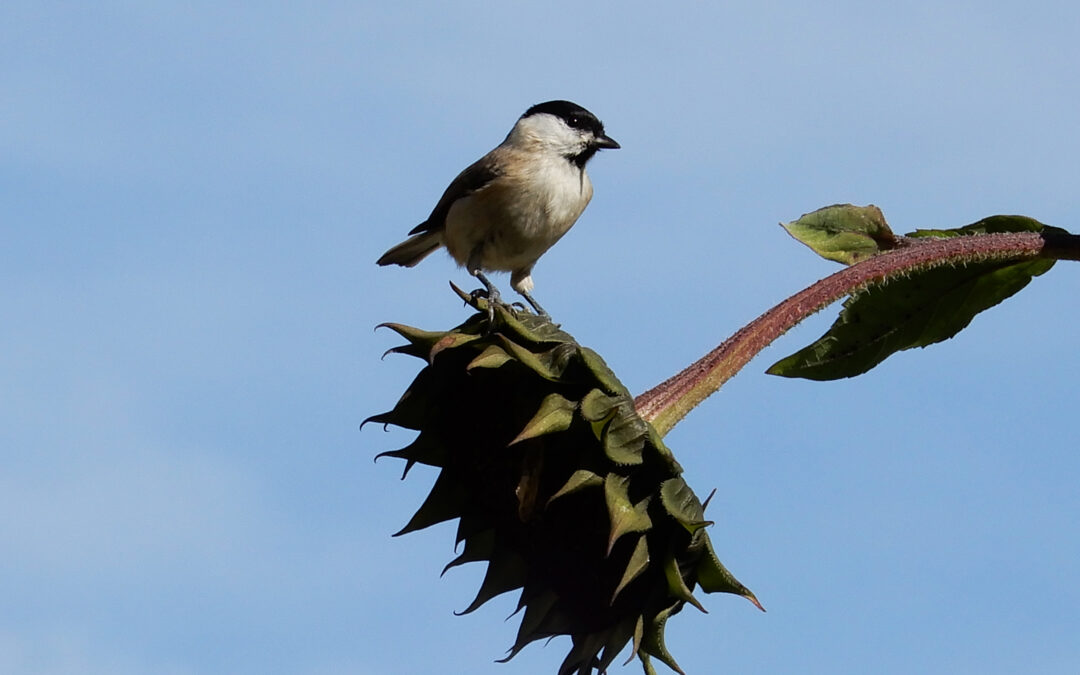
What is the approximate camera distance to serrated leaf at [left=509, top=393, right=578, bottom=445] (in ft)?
10.8

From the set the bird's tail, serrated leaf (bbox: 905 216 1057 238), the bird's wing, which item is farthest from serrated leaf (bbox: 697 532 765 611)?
the bird's tail

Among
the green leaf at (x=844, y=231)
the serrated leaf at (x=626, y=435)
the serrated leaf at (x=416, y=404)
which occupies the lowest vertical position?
the serrated leaf at (x=626, y=435)

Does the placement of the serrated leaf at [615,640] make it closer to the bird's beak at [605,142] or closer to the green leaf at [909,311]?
the green leaf at [909,311]

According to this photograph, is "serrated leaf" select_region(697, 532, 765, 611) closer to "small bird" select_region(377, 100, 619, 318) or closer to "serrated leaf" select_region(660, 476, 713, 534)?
"serrated leaf" select_region(660, 476, 713, 534)

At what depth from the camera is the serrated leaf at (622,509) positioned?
3.29 metres

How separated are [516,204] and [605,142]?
133cm

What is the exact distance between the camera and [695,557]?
347cm

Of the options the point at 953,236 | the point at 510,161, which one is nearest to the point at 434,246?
the point at 510,161

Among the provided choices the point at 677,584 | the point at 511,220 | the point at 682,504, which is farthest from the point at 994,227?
the point at 511,220

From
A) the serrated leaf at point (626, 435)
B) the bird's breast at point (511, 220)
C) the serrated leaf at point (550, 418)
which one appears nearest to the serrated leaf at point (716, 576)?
the serrated leaf at point (626, 435)

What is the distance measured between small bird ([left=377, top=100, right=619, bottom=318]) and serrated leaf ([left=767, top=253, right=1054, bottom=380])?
12.6 ft

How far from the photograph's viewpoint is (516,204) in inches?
328

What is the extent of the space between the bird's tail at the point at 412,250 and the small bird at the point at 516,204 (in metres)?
0.28

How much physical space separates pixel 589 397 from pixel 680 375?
29 cm
